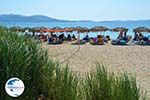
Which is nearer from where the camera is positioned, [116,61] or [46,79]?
[46,79]

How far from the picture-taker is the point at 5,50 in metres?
3.99

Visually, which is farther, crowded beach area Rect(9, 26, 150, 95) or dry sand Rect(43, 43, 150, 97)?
dry sand Rect(43, 43, 150, 97)

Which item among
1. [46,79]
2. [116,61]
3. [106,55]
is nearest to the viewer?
[46,79]

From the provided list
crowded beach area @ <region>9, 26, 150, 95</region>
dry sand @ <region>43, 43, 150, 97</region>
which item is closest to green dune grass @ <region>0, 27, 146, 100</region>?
crowded beach area @ <region>9, 26, 150, 95</region>

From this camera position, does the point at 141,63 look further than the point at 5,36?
Yes

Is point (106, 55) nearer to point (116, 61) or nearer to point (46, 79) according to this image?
point (116, 61)

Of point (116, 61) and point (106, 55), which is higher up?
point (116, 61)

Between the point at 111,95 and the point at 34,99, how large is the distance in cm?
88

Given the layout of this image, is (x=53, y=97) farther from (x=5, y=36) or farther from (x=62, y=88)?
(x=5, y=36)

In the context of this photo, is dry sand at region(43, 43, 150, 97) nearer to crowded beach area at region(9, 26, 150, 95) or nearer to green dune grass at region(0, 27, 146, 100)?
crowded beach area at region(9, 26, 150, 95)

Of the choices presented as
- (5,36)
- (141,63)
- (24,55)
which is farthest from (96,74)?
(141,63)

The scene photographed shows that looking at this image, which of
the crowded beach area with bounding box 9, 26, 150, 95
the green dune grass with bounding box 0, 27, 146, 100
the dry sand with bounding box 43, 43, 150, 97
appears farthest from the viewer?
the dry sand with bounding box 43, 43, 150, 97

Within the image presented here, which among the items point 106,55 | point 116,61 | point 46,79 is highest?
point 46,79

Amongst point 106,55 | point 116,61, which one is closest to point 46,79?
point 116,61
